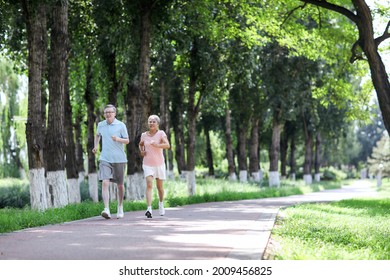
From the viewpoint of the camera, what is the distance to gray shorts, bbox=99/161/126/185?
561 inches

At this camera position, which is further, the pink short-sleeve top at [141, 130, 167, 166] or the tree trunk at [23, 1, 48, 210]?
the tree trunk at [23, 1, 48, 210]

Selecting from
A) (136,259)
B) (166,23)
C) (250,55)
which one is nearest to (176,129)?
(250,55)

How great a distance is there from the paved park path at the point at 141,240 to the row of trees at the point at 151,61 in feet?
16.4

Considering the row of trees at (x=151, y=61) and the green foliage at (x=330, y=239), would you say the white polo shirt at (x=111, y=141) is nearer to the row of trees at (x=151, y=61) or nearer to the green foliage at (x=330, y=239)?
the row of trees at (x=151, y=61)

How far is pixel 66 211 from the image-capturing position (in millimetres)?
14477

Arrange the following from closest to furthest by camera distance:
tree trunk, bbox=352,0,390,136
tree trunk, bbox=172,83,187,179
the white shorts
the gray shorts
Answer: the gray shorts, the white shorts, tree trunk, bbox=352,0,390,136, tree trunk, bbox=172,83,187,179

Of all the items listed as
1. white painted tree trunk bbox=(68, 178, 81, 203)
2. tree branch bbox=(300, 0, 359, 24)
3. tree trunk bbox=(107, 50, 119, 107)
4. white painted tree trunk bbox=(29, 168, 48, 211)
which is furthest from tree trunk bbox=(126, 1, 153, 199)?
tree trunk bbox=(107, 50, 119, 107)

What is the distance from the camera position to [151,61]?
29.8 m

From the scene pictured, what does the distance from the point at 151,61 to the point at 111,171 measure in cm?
1598

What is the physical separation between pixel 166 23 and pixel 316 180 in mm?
42803

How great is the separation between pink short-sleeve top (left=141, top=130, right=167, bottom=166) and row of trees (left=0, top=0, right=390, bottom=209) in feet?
10.3

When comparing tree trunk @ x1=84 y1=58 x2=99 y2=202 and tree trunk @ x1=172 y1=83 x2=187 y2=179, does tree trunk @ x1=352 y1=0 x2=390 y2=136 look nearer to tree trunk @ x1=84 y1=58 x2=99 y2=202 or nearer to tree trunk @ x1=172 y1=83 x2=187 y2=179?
tree trunk @ x1=84 y1=58 x2=99 y2=202

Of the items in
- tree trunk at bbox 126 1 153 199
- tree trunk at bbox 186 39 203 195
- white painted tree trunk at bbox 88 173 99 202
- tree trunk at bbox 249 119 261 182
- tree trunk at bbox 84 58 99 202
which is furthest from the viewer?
tree trunk at bbox 249 119 261 182
